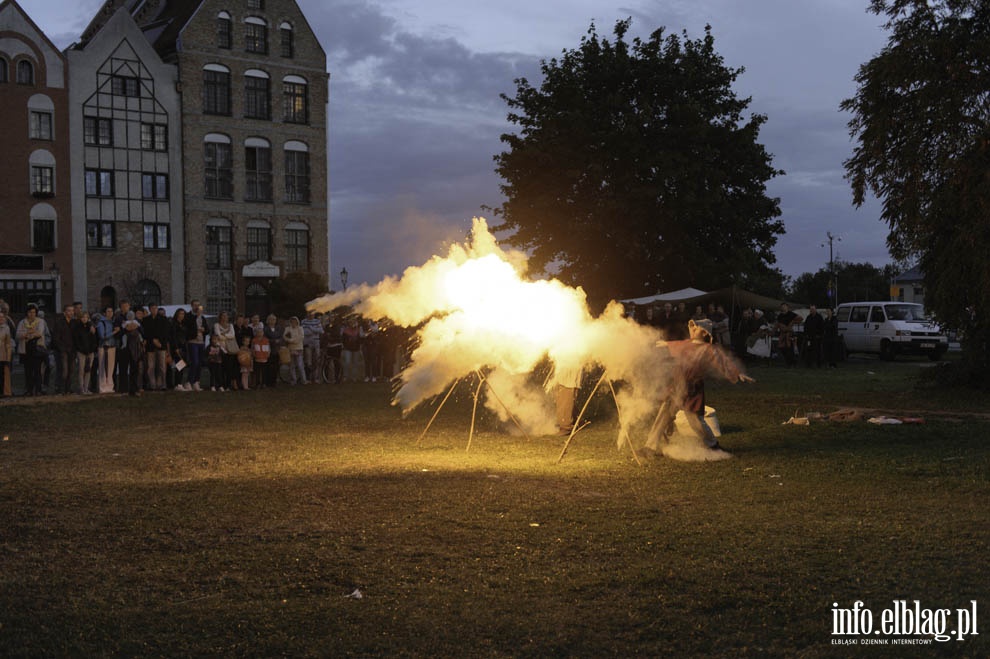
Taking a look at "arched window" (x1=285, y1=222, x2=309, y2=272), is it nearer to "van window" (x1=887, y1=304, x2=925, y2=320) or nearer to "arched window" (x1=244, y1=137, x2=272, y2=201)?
"arched window" (x1=244, y1=137, x2=272, y2=201)

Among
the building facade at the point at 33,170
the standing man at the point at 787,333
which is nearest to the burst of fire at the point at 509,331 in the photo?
the standing man at the point at 787,333

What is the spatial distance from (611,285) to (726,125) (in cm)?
913

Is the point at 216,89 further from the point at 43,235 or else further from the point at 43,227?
the point at 43,235

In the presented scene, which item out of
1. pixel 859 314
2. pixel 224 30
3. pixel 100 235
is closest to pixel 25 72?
pixel 100 235

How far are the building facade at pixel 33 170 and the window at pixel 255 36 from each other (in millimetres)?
11050

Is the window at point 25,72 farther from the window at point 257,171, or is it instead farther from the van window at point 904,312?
the van window at point 904,312

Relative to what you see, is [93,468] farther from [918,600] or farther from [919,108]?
[919,108]

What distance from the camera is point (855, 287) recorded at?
10750 cm

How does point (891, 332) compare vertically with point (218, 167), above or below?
below

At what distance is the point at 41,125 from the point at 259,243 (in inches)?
553

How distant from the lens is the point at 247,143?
191ft

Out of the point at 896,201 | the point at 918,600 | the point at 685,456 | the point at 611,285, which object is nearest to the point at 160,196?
the point at 611,285

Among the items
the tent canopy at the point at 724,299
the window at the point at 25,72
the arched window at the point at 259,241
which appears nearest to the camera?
the tent canopy at the point at 724,299

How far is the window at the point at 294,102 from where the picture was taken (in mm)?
59406
